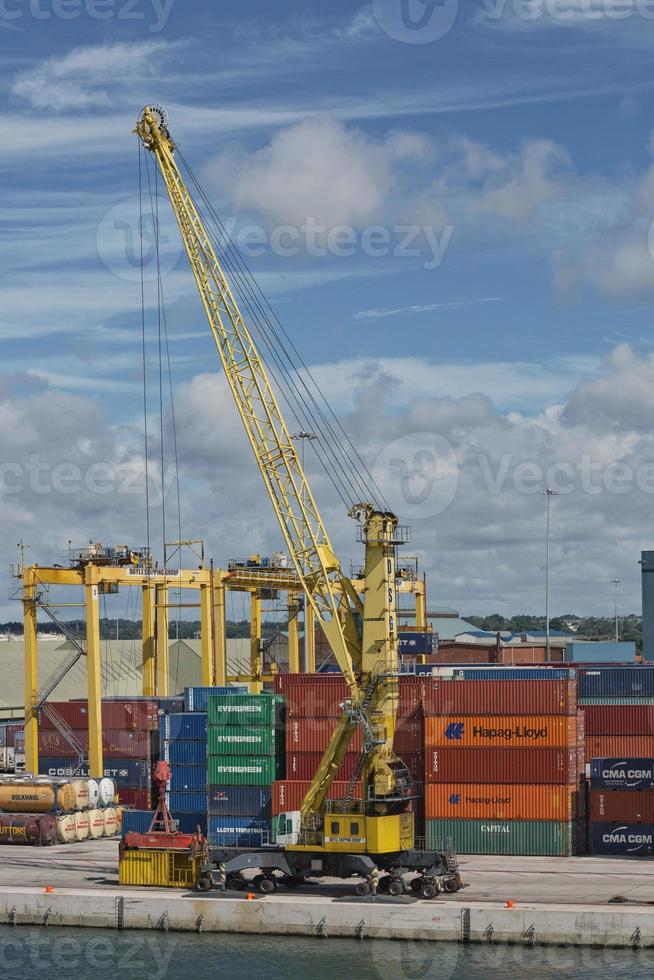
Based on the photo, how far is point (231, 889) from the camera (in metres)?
59.2

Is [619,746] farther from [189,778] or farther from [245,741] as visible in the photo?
[189,778]

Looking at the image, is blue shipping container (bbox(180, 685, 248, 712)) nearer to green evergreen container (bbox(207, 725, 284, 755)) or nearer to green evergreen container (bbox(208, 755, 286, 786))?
green evergreen container (bbox(207, 725, 284, 755))

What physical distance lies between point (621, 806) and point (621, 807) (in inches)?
1.9

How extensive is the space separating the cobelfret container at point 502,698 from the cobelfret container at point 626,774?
3.08 meters

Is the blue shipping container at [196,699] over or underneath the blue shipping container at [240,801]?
over

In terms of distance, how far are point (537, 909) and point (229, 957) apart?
38.6 ft

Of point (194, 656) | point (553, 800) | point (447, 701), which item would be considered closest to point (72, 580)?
point (447, 701)

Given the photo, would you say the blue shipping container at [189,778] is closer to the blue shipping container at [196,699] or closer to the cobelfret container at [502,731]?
the blue shipping container at [196,699]

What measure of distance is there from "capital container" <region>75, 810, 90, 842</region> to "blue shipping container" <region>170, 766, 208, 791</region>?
706cm

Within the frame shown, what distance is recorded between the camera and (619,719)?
71688 mm

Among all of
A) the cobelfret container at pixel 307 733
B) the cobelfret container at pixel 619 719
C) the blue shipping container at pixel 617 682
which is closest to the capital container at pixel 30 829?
the cobelfret container at pixel 307 733

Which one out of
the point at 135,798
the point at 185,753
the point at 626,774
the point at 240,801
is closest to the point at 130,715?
the point at 135,798

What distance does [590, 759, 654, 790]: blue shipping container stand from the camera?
6618 centimetres

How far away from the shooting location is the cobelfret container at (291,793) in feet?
218
